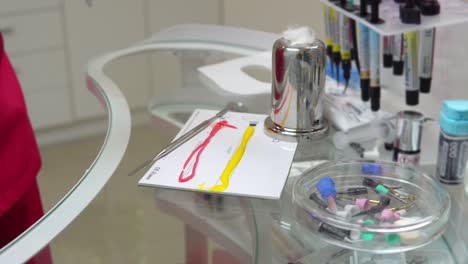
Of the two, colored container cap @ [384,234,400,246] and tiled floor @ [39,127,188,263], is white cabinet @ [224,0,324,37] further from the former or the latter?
colored container cap @ [384,234,400,246]

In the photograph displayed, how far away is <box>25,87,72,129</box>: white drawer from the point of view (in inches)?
110

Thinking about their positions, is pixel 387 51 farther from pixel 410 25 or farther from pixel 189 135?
pixel 189 135

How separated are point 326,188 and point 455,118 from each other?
0.21 m

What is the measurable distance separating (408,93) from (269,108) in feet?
0.75

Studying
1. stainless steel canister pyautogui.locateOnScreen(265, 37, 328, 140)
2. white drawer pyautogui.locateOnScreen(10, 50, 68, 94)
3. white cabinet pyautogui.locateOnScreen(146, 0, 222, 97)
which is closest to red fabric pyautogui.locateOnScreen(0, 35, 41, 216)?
stainless steel canister pyautogui.locateOnScreen(265, 37, 328, 140)

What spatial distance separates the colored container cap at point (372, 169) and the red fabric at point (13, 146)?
69cm

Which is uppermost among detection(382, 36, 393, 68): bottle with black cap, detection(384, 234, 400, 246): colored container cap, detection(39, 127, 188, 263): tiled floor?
detection(382, 36, 393, 68): bottle with black cap

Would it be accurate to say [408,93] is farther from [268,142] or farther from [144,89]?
A: [144,89]

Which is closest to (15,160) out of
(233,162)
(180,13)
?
(233,162)

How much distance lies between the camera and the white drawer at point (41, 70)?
273 centimetres

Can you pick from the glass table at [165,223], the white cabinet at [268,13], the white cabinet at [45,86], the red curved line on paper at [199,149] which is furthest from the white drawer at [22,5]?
the red curved line on paper at [199,149]

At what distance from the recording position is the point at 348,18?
112 centimetres

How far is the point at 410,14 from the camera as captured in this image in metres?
0.98

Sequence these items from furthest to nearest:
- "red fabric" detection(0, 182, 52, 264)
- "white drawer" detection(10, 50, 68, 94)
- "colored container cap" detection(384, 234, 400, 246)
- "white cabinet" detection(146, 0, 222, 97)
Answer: "white cabinet" detection(146, 0, 222, 97) < "white drawer" detection(10, 50, 68, 94) < "red fabric" detection(0, 182, 52, 264) < "colored container cap" detection(384, 234, 400, 246)
